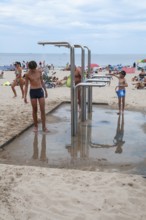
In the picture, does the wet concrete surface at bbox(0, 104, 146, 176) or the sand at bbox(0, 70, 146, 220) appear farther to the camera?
the wet concrete surface at bbox(0, 104, 146, 176)

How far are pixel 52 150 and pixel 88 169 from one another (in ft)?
3.52

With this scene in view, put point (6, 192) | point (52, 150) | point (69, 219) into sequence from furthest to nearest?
point (52, 150) → point (6, 192) → point (69, 219)

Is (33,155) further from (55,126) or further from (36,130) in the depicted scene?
(55,126)

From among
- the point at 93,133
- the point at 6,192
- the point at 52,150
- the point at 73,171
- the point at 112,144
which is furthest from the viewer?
the point at 93,133

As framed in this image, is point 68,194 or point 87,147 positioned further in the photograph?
point 87,147

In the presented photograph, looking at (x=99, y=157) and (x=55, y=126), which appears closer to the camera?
(x=99, y=157)

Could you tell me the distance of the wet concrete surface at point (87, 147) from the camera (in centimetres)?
473

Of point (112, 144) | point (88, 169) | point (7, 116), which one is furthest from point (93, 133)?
point (7, 116)

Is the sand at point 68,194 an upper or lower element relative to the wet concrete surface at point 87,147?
upper

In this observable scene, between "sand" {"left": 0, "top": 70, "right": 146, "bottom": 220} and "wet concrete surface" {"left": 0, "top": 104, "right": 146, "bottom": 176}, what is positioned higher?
"sand" {"left": 0, "top": 70, "right": 146, "bottom": 220}

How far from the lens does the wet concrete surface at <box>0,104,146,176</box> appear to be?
473 centimetres

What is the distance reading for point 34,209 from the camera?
3291 mm

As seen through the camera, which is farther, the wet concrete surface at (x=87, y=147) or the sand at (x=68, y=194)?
the wet concrete surface at (x=87, y=147)

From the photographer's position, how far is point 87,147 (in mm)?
5570
